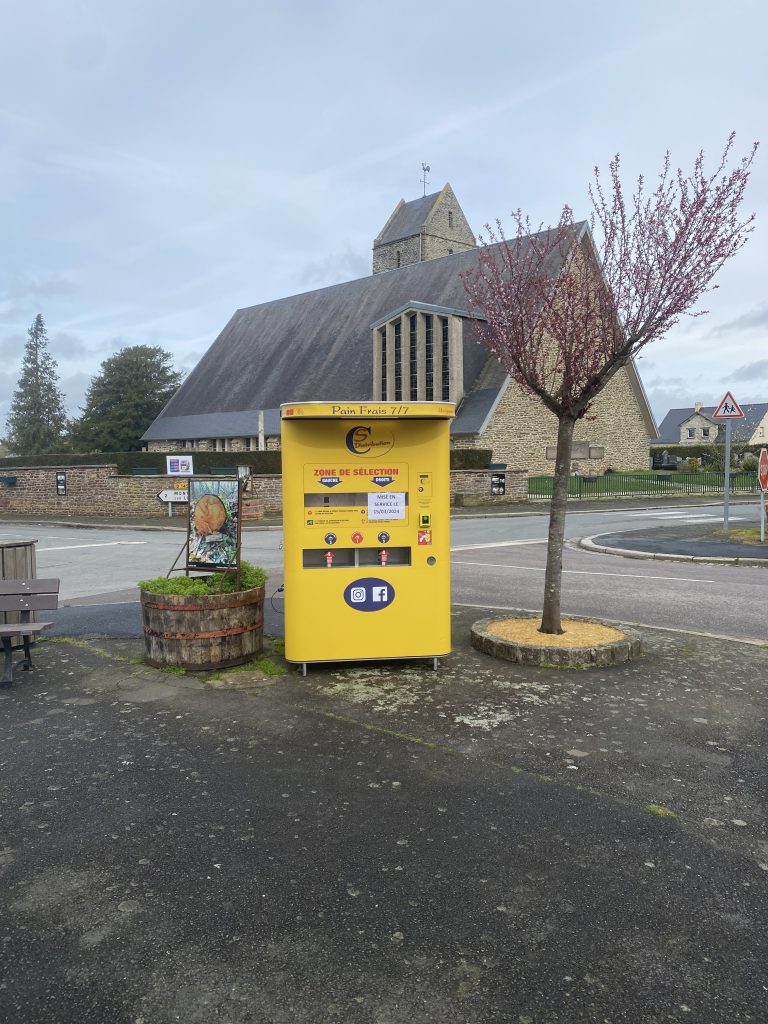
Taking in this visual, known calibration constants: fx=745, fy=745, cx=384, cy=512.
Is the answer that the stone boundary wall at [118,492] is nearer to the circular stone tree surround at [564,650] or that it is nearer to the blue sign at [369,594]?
the circular stone tree surround at [564,650]

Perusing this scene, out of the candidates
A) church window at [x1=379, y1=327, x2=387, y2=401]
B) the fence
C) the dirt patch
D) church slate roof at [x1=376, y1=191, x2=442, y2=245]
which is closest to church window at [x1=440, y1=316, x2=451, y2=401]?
church window at [x1=379, y1=327, x2=387, y2=401]

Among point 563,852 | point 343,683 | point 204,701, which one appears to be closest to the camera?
point 563,852

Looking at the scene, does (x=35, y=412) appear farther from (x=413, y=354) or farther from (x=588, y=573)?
(x=588, y=573)

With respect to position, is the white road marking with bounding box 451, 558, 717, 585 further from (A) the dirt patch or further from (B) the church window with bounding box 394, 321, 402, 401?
(B) the church window with bounding box 394, 321, 402, 401

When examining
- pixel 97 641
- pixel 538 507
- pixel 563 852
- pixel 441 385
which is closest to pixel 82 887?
pixel 563 852

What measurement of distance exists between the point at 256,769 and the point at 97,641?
13.3ft

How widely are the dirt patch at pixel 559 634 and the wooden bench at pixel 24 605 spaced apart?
13.7 feet

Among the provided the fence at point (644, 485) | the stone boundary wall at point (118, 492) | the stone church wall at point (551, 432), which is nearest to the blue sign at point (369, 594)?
the stone boundary wall at point (118, 492)

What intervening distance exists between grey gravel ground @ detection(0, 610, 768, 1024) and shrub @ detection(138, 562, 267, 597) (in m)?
1.02

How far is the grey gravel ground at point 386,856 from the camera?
257 cm

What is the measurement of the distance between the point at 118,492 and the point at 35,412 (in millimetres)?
62532

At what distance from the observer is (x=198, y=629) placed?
6.39 metres

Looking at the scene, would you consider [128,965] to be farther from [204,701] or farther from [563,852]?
[204,701]

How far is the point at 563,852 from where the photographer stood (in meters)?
3.43
